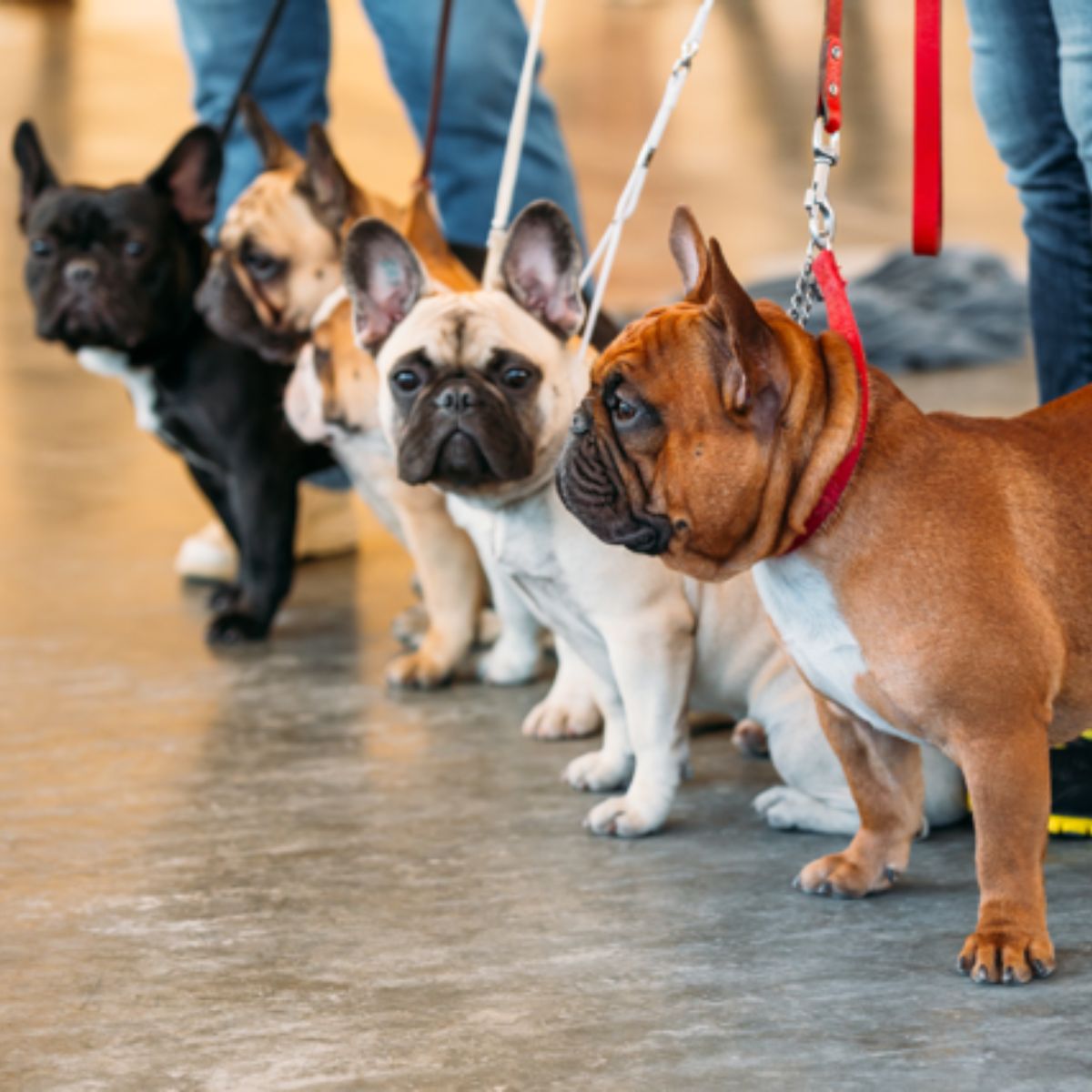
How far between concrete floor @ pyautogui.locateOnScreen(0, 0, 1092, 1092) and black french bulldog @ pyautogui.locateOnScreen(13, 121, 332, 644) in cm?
22

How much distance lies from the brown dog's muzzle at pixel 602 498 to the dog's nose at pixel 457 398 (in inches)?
17.4

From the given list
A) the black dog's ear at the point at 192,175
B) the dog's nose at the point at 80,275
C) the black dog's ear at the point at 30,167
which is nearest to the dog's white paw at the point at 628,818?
the dog's nose at the point at 80,275

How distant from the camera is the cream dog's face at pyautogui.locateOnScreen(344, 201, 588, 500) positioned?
226cm

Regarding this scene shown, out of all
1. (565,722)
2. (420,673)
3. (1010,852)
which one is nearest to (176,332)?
(420,673)

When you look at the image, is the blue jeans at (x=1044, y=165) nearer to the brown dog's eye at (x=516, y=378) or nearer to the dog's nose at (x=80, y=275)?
the brown dog's eye at (x=516, y=378)

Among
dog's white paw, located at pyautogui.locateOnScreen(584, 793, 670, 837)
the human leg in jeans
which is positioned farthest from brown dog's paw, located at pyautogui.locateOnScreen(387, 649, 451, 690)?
the human leg in jeans

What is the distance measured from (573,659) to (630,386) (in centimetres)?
95

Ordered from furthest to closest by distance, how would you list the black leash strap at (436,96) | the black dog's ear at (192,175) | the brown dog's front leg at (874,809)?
the black dog's ear at (192,175), the black leash strap at (436,96), the brown dog's front leg at (874,809)

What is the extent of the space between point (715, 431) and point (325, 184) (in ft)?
4.94

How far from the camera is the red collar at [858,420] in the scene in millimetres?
1742

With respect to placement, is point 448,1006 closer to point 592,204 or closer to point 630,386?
point 630,386

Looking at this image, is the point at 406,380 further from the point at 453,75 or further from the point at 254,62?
the point at 254,62

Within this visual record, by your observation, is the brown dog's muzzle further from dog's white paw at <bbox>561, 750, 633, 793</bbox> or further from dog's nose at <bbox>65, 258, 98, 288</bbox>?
dog's nose at <bbox>65, 258, 98, 288</bbox>

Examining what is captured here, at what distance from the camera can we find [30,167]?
3.27 m
